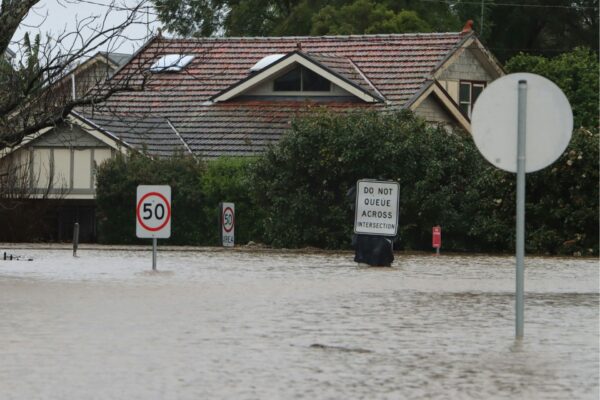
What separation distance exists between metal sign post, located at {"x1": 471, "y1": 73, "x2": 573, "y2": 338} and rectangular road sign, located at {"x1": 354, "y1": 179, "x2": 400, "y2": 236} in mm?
12986

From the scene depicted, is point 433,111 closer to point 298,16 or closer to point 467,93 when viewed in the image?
point 467,93

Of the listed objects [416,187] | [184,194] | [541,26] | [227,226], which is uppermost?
[541,26]

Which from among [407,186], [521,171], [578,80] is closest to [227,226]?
[407,186]

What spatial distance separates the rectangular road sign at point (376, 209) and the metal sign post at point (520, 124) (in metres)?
13.0

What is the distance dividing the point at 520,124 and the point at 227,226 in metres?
27.6

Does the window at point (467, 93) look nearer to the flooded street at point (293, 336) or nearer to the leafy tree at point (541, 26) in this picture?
the leafy tree at point (541, 26)

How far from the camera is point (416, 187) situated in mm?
36531

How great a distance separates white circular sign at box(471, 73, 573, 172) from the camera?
1354 centimetres

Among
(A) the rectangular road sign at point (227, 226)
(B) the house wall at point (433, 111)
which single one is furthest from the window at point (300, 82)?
(A) the rectangular road sign at point (227, 226)

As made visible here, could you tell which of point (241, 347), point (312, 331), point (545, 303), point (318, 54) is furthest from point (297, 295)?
point (318, 54)

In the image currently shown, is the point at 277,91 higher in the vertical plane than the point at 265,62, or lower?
lower

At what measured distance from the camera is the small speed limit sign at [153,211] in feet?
83.3

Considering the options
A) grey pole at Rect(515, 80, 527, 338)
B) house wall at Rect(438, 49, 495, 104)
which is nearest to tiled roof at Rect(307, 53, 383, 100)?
house wall at Rect(438, 49, 495, 104)

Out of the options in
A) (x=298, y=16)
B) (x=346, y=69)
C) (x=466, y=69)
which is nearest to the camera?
(x=346, y=69)
